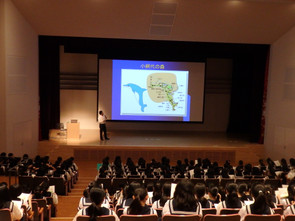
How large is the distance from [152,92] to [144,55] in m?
1.45

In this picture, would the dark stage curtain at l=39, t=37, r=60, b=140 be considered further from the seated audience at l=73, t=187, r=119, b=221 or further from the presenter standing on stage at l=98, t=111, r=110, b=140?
the seated audience at l=73, t=187, r=119, b=221

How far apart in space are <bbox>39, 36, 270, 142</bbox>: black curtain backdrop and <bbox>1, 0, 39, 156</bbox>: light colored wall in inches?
20.7

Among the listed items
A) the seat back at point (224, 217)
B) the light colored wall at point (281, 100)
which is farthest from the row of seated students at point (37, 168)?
the light colored wall at point (281, 100)

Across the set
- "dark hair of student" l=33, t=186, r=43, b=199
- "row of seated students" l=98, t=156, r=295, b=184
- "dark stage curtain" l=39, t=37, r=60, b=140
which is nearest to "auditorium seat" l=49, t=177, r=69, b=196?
"row of seated students" l=98, t=156, r=295, b=184

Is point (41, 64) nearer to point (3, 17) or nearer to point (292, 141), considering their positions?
point (3, 17)

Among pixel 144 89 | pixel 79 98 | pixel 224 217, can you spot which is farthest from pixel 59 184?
pixel 79 98

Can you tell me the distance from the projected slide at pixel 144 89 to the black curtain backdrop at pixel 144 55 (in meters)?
0.34

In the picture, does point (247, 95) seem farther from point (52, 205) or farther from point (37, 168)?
point (52, 205)

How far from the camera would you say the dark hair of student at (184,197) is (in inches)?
134

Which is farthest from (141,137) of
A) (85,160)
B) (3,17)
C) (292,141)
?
(3,17)

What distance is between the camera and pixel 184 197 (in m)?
3.42

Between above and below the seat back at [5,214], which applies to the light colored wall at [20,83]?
above

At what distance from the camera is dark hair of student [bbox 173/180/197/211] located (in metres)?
3.41

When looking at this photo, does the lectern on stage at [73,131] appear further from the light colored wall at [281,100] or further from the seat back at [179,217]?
the seat back at [179,217]
